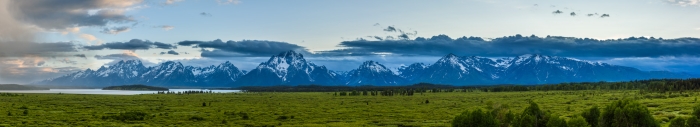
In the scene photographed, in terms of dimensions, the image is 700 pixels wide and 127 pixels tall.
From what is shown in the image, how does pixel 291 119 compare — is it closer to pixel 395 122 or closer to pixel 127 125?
pixel 395 122

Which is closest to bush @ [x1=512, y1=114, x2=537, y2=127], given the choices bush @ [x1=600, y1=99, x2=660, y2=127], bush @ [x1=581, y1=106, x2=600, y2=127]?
bush @ [x1=600, y1=99, x2=660, y2=127]

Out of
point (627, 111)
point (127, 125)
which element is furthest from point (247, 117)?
point (627, 111)

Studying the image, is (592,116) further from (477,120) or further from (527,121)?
(477,120)

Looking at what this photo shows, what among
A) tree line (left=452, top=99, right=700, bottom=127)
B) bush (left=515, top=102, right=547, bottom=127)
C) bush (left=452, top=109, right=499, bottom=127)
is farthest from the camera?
bush (left=452, top=109, right=499, bottom=127)

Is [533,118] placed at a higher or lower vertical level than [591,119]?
higher

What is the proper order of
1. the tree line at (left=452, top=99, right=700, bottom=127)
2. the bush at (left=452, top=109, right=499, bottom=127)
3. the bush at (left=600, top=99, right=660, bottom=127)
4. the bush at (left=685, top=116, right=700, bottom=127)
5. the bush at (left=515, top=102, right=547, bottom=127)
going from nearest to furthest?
the bush at (left=685, top=116, right=700, bottom=127) → the tree line at (left=452, top=99, right=700, bottom=127) → the bush at (left=600, top=99, right=660, bottom=127) → the bush at (left=515, top=102, right=547, bottom=127) → the bush at (left=452, top=109, right=499, bottom=127)

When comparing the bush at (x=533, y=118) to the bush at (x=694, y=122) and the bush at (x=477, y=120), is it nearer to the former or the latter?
the bush at (x=477, y=120)

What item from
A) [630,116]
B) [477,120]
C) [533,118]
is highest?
[630,116]

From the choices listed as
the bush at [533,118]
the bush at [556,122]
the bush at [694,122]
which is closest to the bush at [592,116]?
the bush at [533,118]

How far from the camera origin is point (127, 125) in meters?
83.9

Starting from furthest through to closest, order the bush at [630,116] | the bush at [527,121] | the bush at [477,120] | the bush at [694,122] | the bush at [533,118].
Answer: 1. the bush at [477,120]
2. the bush at [533,118]
3. the bush at [527,121]
4. the bush at [630,116]
5. the bush at [694,122]

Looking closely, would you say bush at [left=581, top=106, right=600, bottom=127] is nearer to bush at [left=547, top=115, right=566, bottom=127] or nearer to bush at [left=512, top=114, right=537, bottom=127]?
bush at [left=512, top=114, right=537, bottom=127]

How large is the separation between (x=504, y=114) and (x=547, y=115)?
9.43 m

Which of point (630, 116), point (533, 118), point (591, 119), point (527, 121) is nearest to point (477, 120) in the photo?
point (527, 121)
